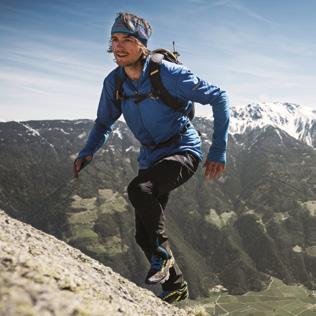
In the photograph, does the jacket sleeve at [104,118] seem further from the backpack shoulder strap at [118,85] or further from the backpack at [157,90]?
the backpack at [157,90]

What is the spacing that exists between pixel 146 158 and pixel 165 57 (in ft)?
7.29

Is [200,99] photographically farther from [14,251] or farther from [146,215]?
[14,251]

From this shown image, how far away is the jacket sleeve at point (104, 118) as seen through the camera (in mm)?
8930

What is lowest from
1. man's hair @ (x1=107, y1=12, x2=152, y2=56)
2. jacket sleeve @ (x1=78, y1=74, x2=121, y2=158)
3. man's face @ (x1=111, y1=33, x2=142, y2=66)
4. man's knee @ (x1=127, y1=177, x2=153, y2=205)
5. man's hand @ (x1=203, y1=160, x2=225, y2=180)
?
man's knee @ (x1=127, y1=177, x2=153, y2=205)

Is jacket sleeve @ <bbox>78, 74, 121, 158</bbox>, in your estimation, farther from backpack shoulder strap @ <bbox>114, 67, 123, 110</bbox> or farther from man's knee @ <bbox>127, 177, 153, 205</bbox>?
man's knee @ <bbox>127, 177, 153, 205</bbox>

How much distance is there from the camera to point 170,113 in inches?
316

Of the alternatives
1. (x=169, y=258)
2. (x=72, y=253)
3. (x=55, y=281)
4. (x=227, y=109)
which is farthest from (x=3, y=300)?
(x=227, y=109)

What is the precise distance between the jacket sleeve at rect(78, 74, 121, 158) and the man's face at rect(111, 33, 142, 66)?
0.83m

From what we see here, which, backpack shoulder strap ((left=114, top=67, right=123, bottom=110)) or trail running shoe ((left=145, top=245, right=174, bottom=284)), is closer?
trail running shoe ((left=145, top=245, right=174, bottom=284))

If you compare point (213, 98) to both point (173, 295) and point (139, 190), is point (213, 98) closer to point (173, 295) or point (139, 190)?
point (139, 190)

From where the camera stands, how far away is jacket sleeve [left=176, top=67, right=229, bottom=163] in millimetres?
7609

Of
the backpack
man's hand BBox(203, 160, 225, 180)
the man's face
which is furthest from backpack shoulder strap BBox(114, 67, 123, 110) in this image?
man's hand BBox(203, 160, 225, 180)

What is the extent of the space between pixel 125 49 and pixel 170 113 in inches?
62.0

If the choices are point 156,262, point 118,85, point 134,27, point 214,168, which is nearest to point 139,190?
point 156,262
